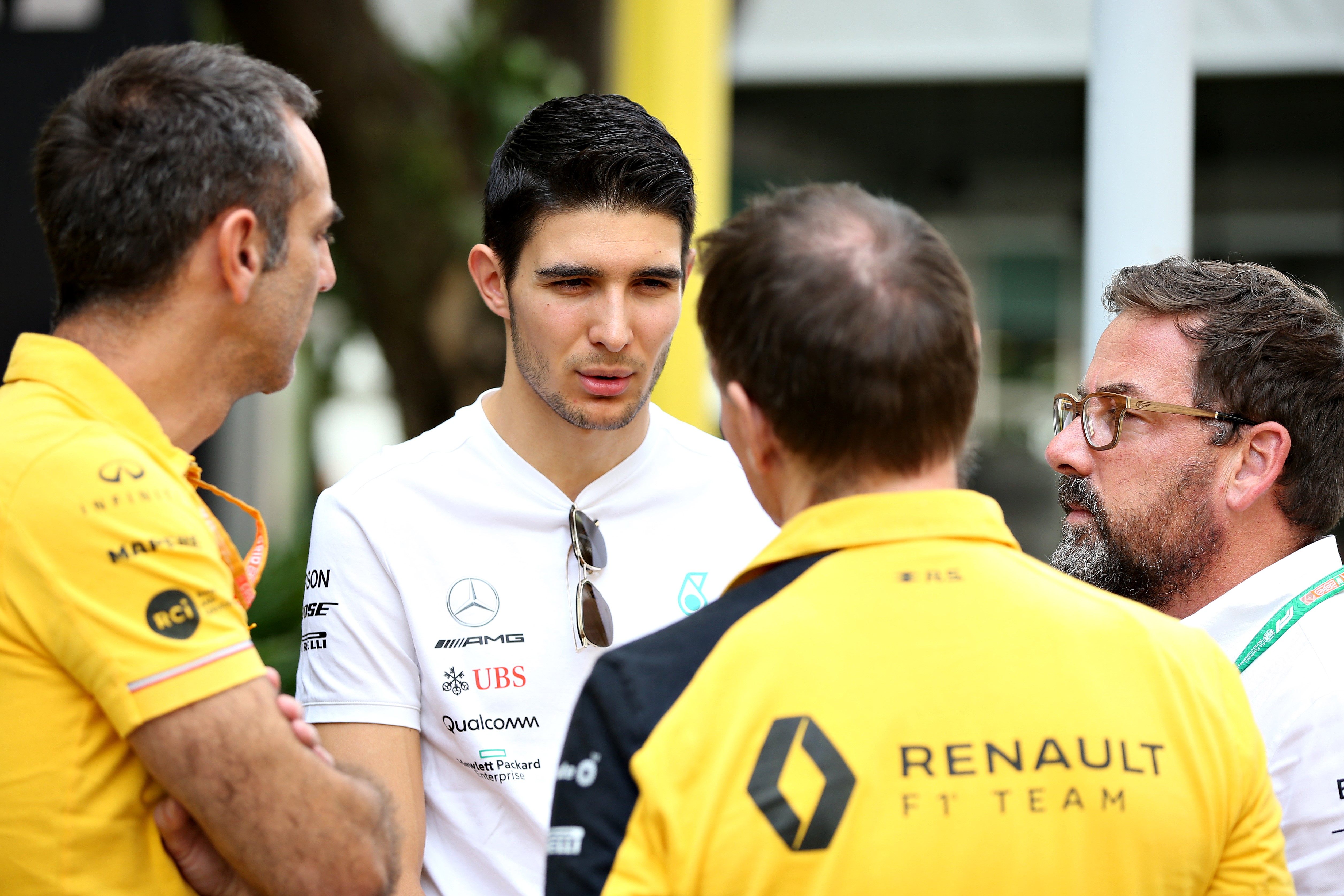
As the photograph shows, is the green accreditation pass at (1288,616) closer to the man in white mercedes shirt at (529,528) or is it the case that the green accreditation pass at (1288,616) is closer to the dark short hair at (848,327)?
the man in white mercedes shirt at (529,528)

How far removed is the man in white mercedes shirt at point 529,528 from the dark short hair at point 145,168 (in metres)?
0.65

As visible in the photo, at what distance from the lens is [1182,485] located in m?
2.44

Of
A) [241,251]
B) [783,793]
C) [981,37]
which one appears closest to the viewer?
[783,793]

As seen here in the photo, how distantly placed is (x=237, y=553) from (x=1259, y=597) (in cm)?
182

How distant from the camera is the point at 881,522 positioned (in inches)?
56.0

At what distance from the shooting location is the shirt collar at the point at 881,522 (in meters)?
1.42

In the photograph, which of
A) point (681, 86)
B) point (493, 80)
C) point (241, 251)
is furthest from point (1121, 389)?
point (493, 80)

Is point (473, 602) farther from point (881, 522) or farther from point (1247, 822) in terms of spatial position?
point (1247, 822)

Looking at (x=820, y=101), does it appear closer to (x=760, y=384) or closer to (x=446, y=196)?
(x=446, y=196)

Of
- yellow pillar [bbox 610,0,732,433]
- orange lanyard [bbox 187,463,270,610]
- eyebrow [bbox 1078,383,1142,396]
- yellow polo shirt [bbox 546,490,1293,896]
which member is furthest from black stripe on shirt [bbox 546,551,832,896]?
yellow pillar [bbox 610,0,732,433]

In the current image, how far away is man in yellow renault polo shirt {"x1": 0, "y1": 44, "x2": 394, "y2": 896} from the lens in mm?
1523

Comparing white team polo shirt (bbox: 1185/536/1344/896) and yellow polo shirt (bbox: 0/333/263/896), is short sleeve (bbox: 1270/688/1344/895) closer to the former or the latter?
white team polo shirt (bbox: 1185/536/1344/896)

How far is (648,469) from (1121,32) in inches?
65.9

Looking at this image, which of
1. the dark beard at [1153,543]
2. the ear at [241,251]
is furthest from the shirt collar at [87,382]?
the dark beard at [1153,543]
